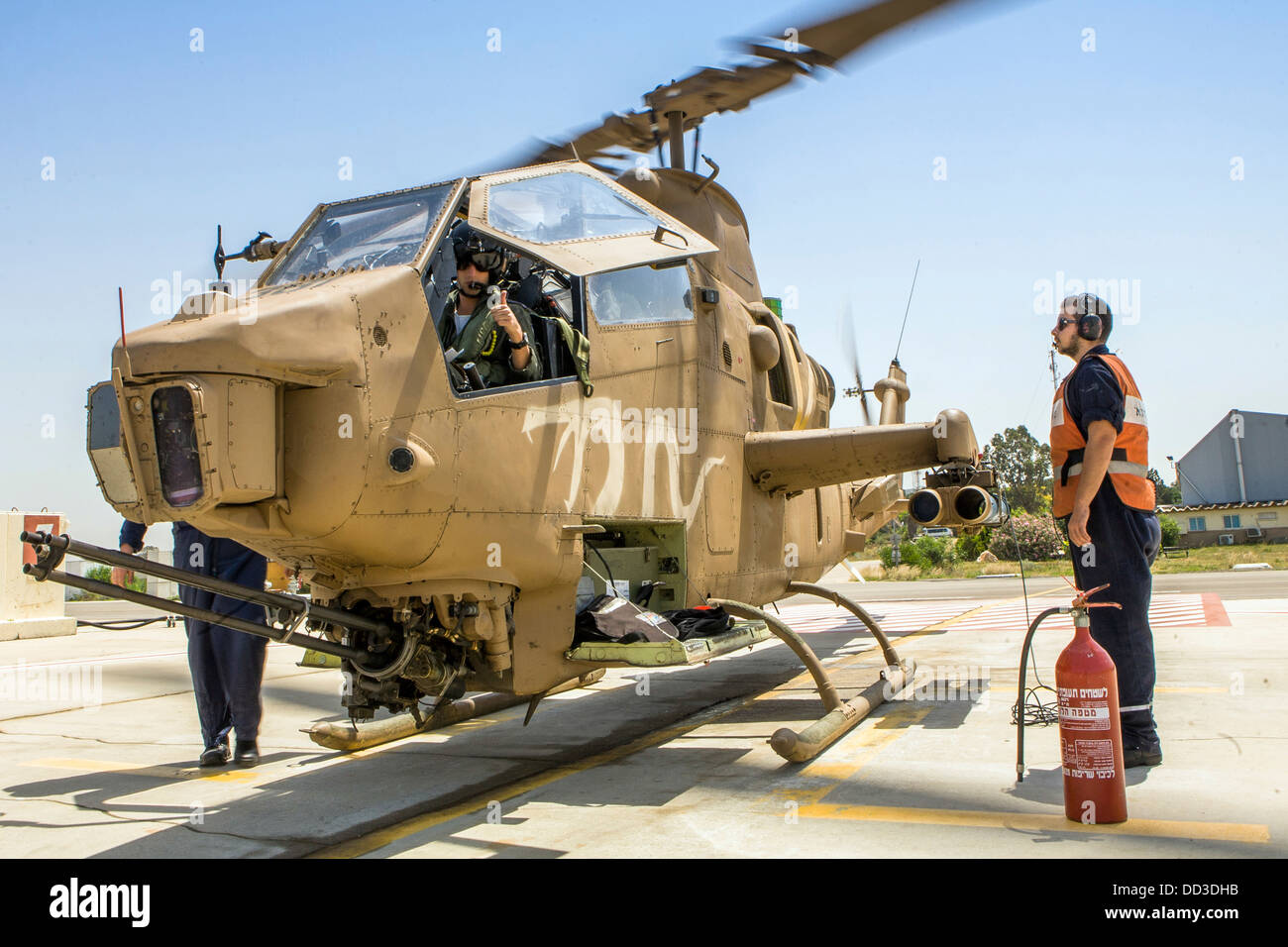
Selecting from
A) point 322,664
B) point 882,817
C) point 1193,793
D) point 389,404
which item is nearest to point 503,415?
point 389,404

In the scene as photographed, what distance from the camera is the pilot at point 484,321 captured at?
15.8 feet

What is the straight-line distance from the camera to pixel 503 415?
15.5ft

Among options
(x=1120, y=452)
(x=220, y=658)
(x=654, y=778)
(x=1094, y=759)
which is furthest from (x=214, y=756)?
(x=1120, y=452)

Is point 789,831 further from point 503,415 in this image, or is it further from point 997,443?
point 997,443

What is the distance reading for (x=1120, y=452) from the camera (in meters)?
5.11

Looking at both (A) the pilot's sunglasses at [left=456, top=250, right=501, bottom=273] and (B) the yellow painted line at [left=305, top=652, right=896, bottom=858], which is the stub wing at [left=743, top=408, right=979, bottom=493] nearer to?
(B) the yellow painted line at [left=305, top=652, right=896, bottom=858]

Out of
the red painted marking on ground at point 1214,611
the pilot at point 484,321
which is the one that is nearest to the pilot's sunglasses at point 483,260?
the pilot at point 484,321

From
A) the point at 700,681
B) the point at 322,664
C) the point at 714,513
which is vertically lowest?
the point at 700,681

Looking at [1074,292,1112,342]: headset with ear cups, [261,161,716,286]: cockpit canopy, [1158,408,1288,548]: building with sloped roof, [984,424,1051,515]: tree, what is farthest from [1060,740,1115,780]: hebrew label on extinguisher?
[984,424,1051,515]: tree

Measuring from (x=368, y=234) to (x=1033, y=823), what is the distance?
433 cm

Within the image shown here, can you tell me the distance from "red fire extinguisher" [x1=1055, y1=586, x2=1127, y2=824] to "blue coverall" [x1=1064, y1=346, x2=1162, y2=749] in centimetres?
101

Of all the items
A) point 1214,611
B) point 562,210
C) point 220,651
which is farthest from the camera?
point 1214,611

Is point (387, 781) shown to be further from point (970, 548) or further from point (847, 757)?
point (970, 548)
